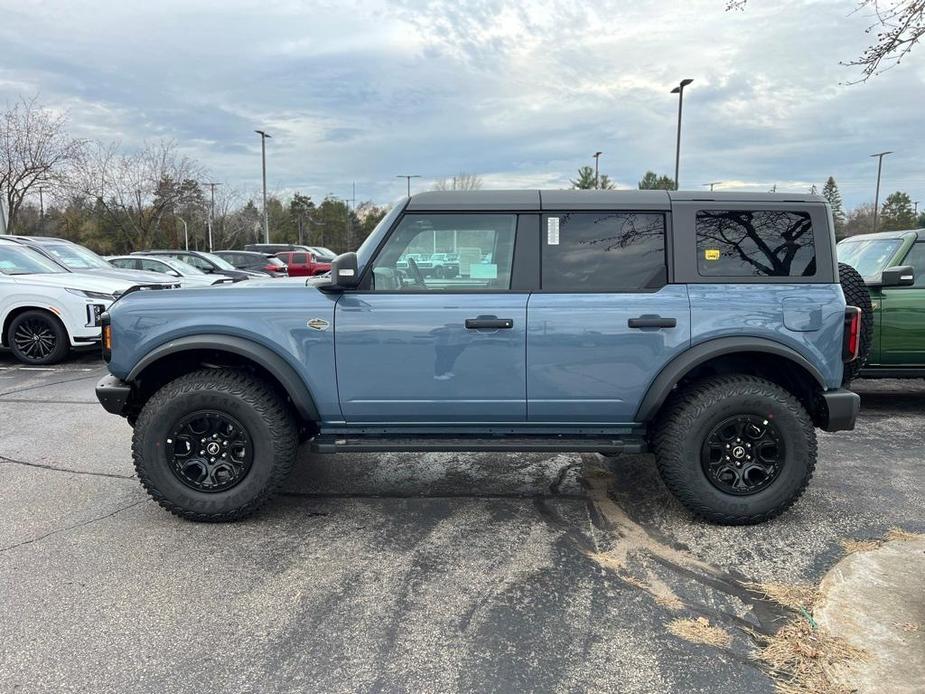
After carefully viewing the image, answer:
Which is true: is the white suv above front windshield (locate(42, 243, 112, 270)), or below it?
below

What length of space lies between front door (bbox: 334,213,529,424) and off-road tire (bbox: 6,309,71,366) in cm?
664

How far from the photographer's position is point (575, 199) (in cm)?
366

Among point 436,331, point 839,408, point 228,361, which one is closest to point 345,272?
point 436,331

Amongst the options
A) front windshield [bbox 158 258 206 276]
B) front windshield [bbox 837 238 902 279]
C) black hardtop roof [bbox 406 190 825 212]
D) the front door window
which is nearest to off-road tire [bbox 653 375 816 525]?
black hardtop roof [bbox 406 190 825 212]

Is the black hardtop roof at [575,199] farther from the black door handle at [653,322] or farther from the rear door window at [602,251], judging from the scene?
the black door handle at [653,322]

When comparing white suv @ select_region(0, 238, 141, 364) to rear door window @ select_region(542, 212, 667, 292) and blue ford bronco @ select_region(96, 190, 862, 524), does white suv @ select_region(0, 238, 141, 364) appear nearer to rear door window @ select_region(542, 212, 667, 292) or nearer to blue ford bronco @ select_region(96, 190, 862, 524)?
blue ford bronco @ select_region(96, 190, 862, 524)

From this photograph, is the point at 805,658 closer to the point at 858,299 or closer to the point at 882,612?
the point at 882,612

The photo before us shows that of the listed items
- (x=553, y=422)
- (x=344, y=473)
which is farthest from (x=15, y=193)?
(x=553, y=422)

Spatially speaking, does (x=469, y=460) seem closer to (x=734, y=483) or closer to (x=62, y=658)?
(x=734, y=483)

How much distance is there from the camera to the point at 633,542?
3469 mm

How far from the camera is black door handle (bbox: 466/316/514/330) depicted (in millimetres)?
3473

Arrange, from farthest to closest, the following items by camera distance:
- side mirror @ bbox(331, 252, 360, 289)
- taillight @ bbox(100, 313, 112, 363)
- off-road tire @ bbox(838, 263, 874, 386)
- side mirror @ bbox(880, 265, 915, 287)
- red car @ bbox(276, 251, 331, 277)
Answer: red car @ bbox(276, 251, 331, 277)
side mirror @ bbox(880, 265, 915, 287)
off-road tire @ bbox(838, 263, 874, 386)
taillight @ bbox(100, 313, 112, 363)
side mirror @ bbox(331, 252, 360, 289)

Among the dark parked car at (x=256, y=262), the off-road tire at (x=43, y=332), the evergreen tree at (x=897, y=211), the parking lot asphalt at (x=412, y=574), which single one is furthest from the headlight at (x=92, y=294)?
the evergreen tree at (x=897, y=211)

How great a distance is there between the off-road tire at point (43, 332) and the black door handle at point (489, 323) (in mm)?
7242
